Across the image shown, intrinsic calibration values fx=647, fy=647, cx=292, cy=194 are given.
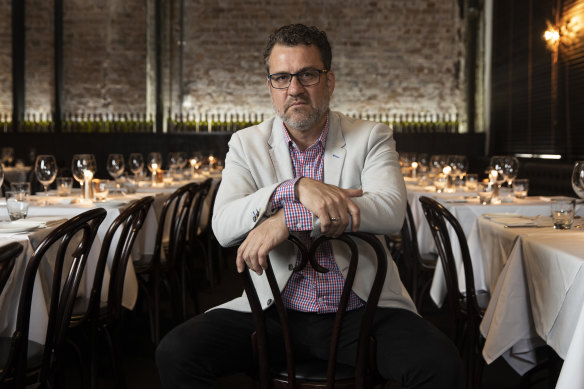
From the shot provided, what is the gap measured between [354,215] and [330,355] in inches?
15.1

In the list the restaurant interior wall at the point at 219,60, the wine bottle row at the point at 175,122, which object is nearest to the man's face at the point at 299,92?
the wine bottle row at the point at 175,122

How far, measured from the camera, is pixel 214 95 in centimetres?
1091

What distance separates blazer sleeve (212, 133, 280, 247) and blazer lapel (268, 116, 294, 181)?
0.05 meters

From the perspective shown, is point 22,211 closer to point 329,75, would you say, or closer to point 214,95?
point 329,75

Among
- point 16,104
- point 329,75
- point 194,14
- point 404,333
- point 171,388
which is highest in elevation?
point 194,14

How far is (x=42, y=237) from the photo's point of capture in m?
2.53

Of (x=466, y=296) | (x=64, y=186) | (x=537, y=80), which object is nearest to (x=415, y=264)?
(x=466, y=296)

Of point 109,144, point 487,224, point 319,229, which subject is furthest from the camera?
point 109,144

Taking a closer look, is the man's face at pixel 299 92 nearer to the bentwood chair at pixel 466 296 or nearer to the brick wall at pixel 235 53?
the bentwood chair at pixel 466 296

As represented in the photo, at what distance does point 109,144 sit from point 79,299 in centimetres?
796

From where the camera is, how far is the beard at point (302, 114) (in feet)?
6.70

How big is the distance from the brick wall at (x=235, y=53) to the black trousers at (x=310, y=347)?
9.11 m

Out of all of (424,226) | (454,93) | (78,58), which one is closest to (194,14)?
(78,58)

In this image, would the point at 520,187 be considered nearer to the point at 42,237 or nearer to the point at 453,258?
the point at 453,258
